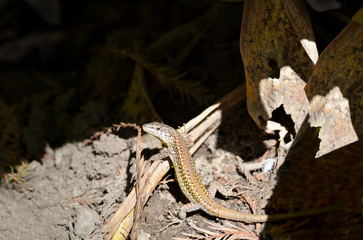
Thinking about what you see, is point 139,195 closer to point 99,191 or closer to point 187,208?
point 187,208

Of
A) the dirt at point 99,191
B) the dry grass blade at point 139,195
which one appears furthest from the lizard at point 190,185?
the dry grass blade at point 139,195

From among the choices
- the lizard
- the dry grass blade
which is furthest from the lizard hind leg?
the dry grass blade

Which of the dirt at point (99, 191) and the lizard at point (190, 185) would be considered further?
the dirt at point (99, 191)

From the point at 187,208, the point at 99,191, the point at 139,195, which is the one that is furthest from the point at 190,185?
the point at 99,191

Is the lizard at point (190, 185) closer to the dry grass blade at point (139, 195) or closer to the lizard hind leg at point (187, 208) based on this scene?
the lizard hind leg at point (187, 208)

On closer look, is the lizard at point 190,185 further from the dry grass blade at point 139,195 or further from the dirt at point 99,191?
the dry grass blade at point 139,195

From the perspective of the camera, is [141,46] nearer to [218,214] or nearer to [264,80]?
[264,80]
